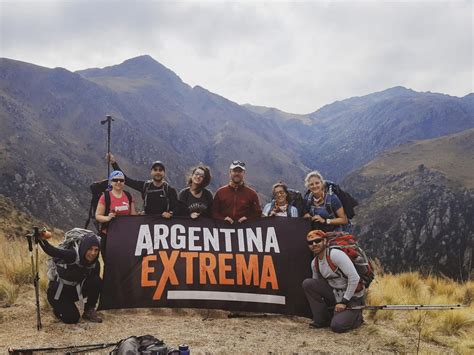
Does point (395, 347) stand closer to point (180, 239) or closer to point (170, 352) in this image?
point (170, 352)

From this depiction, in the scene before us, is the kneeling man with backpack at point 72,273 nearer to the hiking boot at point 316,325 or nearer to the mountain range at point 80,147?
the hiking boot at point 316,325

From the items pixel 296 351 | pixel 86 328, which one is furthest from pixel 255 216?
pixel 86 328

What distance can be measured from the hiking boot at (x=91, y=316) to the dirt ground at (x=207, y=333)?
0.10 m

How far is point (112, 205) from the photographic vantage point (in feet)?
24.7

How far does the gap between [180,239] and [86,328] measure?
2.03m

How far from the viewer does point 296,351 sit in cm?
573

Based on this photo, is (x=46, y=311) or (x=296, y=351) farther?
(x=46, y=311)

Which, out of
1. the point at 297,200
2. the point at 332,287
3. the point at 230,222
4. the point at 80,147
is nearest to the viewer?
the point at 332,287

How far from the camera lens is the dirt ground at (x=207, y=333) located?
582cm

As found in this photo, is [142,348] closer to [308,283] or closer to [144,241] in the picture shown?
[144,241]

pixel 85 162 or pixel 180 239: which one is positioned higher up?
pixel 85 162

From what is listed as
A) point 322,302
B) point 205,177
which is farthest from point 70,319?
point 322,302

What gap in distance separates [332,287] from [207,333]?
6.63 ft

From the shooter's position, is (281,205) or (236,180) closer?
(236,180)
